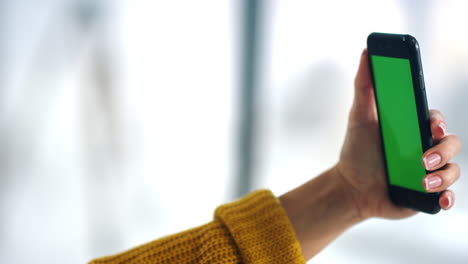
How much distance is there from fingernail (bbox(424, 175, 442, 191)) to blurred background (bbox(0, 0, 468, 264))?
0.78 meters

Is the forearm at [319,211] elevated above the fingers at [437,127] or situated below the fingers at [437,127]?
below

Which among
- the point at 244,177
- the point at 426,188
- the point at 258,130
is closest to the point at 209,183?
the point at 244,177

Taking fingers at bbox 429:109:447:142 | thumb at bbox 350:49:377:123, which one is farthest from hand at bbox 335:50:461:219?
fingers at bbox 429:109:447:142

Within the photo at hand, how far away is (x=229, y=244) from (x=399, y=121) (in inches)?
10.1

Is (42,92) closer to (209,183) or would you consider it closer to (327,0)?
(209,183)

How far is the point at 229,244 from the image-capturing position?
22.6 inches

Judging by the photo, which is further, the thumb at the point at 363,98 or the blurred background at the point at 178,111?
the blurred background at the point at 178,111

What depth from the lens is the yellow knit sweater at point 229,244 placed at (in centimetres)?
56

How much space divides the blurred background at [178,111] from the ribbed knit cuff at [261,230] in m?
0.85

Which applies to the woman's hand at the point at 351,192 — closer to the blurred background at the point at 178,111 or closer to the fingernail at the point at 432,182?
the fingernail at the point at 432,182

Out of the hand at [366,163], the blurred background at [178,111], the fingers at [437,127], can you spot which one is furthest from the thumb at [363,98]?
the blurred background at [178,111]

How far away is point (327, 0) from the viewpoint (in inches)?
55.9

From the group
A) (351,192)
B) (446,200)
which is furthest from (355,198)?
(446,200)

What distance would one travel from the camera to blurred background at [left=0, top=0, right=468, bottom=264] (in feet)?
4.50
